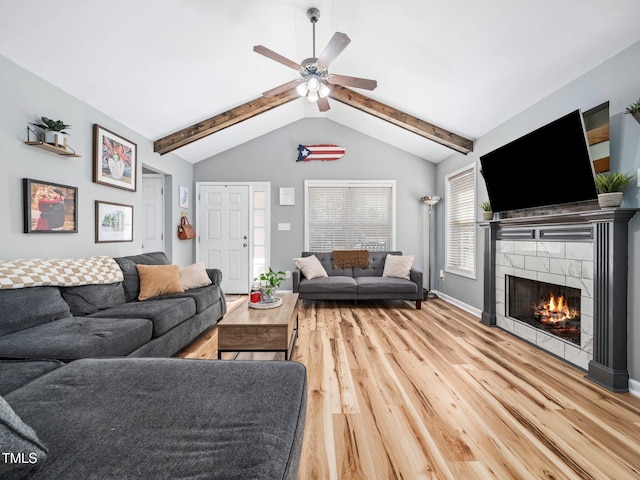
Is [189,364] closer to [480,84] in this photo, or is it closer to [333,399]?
[333,399]

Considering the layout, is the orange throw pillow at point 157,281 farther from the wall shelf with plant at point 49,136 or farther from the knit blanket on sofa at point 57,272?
the wall shelf with plant at point 49,136

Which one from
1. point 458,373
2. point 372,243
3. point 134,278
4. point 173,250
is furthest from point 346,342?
point 173,250

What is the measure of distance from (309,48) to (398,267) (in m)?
3.31

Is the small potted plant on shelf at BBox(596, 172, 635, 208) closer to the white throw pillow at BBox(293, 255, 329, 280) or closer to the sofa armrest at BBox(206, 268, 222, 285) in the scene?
the white throw pillow at BBox(293, 255, 329, 280)

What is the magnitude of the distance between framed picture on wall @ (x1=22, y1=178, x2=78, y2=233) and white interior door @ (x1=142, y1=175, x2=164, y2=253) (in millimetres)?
1974

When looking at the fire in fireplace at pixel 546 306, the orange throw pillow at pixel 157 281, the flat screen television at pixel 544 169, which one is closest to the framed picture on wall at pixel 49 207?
the orange throw pillow at pixel 157 281

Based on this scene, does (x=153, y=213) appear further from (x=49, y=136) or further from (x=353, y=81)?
(x=353, y=81)

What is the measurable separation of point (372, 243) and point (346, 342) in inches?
112

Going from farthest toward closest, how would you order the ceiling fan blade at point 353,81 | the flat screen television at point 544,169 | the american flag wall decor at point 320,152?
1. the american flag wall decor at point 320,152
2. the ceiling fan blade at point 353,81
3. the flat screen television at point 544,169

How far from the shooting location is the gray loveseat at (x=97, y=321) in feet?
5.74

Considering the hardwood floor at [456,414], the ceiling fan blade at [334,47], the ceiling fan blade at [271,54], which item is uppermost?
the ceiling fan blade at [271,54]

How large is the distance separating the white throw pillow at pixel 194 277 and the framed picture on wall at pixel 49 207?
1121mm

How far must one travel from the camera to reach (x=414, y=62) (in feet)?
10.5

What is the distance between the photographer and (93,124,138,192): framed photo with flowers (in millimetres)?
3285
